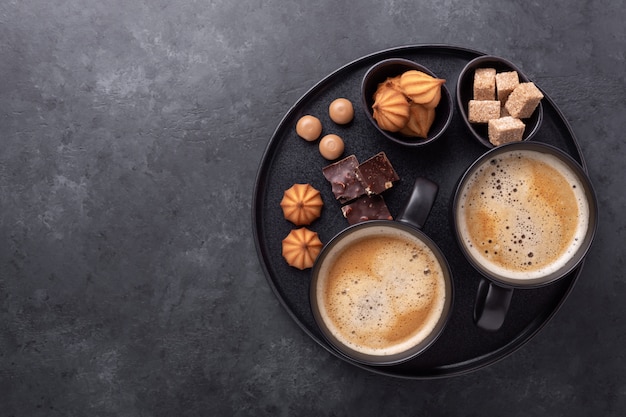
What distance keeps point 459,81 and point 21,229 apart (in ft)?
5.58

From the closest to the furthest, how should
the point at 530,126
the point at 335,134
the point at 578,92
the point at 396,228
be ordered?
the point at 396,228, the point at 530,126, the point at 335,134, the point at 578,92

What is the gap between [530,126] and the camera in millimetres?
1730

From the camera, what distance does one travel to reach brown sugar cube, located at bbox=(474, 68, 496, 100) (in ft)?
5.65

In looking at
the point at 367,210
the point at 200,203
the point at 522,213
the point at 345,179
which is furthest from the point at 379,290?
the point at 200,203

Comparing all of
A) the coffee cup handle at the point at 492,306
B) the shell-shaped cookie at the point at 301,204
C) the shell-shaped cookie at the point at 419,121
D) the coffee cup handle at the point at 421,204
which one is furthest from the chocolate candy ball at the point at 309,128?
the coffee cup handle at the point at 492,306

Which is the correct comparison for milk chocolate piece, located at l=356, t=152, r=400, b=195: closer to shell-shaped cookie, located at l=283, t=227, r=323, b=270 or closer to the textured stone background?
shell-shaped cookie, located at l=283, t=227, r=323, b=270

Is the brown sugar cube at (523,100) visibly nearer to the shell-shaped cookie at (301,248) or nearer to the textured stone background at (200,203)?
the textured stone background at (200,203)

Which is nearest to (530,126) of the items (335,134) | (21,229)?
(335,134)

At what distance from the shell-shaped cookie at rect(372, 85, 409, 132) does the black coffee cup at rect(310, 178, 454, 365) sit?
0.61 ft

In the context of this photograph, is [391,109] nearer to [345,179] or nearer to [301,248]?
[345,179]

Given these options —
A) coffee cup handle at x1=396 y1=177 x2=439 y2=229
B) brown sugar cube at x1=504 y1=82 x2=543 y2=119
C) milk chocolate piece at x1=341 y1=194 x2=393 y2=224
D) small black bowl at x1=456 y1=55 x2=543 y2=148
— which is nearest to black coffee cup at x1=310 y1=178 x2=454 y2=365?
coffee cup handle at x1=396 y1=177 x2=439 y2=229

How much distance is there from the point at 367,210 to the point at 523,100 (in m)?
0.57

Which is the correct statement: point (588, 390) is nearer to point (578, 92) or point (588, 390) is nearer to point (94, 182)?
point (578, 92)

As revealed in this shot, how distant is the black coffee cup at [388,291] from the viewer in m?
1.65
